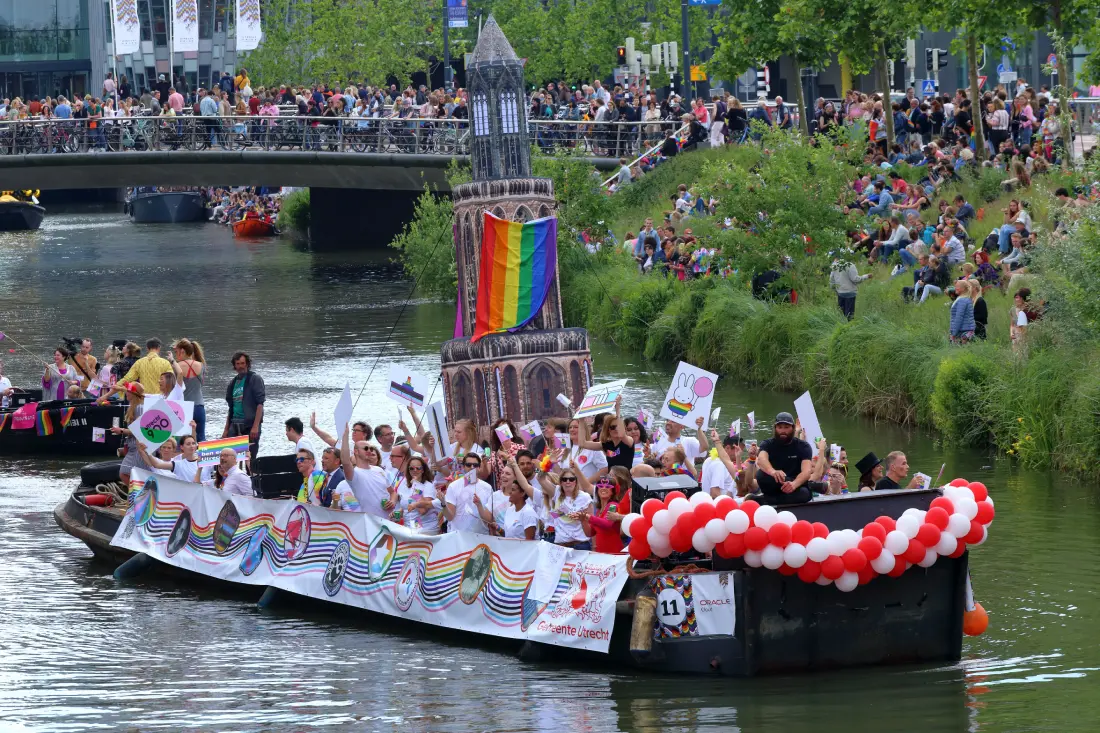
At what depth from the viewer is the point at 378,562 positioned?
63.7 ft

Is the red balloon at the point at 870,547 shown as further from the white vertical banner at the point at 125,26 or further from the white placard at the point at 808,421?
the white vertical banner at the point at 125,26

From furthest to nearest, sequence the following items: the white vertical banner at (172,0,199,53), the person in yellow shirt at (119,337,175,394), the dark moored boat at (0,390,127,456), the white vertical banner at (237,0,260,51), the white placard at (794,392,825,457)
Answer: the white vertical banner at (237,0,260,51)
the white vertical banner at (172,0,199,53)
the dark moored boat at (0,390,127,456)
the person in yellow shirt at (119,337,175,394)
the white placard at (794,392,825,457)

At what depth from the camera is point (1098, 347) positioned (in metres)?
26.3

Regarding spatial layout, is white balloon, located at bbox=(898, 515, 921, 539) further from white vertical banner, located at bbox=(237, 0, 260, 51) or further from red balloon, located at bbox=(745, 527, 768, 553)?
white vertical banner, located at bbox=(237, 0, 260, 51)

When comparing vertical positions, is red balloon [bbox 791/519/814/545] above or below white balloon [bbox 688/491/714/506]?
below

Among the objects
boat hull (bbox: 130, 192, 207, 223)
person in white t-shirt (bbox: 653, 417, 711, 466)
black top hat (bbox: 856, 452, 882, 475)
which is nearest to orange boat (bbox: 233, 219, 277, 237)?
boat hull (bbox: 130, 192, 207, 223)

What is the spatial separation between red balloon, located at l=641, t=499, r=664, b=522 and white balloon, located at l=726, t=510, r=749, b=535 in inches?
27.7

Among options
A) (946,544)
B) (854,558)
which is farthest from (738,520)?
(946,544)

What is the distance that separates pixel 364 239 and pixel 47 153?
1765 centimetres

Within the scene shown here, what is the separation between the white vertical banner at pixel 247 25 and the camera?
69812 millimetres

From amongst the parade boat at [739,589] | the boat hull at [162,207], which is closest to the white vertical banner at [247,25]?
the boat hull at [162,207]

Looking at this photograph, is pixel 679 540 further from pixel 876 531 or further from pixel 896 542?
pixel 896 542

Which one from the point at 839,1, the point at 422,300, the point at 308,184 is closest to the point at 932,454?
the point at 839,1

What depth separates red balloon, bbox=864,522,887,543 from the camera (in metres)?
16.1
